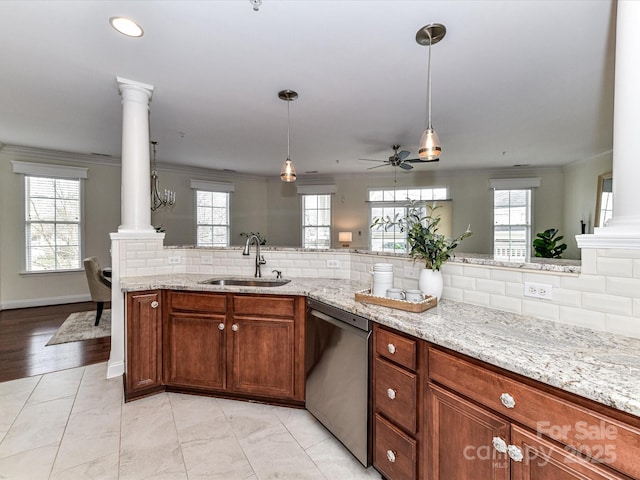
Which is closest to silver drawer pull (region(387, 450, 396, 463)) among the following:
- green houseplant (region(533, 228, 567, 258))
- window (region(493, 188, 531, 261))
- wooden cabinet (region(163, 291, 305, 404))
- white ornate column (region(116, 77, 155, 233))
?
wooden cabinet (region(163, 291, 305, 404))

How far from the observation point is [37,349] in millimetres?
3334

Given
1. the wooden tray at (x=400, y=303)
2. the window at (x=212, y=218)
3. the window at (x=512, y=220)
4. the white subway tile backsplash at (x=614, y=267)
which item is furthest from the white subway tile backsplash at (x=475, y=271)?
the window at (x=212, y=218)

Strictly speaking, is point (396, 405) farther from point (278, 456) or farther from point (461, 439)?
point (278, 456)

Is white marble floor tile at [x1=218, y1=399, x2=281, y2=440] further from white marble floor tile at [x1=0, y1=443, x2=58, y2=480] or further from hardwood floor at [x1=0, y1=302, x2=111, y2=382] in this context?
hardwood floor at [x1=0, y1=302, x2=111, y2=382]

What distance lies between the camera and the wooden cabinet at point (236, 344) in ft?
7.09

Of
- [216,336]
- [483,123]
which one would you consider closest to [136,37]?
[216,336]

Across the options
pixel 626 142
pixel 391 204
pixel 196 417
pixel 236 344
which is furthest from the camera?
pixel 391 204

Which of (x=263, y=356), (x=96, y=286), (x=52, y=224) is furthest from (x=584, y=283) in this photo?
(x=52, y=224)

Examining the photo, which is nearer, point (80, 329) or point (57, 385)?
point (57, 385)

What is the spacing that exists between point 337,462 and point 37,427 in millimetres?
1990

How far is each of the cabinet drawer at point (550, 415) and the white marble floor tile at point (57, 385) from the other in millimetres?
2917

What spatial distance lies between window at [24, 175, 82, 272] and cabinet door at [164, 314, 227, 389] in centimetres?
459

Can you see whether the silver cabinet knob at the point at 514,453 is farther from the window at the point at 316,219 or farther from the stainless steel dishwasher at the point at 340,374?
the window at the point at 316,219

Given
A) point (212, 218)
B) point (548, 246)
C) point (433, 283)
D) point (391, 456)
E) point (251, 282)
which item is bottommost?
point (391, 456)
